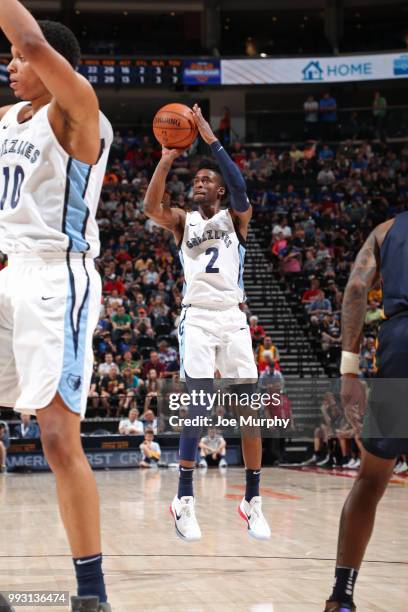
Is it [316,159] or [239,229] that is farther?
[316,159]

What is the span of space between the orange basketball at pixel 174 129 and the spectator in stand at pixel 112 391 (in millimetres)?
10378

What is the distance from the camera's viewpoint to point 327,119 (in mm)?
28844

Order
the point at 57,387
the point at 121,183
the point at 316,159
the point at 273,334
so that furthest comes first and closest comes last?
the point at 316,159 → the point at 121,183 → the point at 273,334 → the point at 57,387

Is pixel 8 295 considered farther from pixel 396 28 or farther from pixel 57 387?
pixel 396 28

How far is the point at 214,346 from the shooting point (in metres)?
6.72

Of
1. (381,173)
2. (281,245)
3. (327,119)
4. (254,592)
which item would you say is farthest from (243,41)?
(254,592)

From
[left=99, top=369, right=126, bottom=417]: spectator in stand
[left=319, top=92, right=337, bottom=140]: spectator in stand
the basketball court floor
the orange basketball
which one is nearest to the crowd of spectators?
[left=99, top=369, right=126, bottom=417]: spectator in stand

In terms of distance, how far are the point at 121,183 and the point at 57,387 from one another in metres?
22.4

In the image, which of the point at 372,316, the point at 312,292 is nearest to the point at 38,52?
the point at 372,316

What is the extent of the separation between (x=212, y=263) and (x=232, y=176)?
63 cm

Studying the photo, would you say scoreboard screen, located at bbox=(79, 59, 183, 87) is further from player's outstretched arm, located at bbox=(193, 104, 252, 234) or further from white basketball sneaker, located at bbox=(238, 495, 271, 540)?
white basketball sneaker, located at bbox=(238, 495, 271, 540)

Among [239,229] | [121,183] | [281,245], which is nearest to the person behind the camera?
[239,229]

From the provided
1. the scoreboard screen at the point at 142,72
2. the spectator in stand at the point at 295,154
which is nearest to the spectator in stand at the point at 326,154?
the spectator in stand at the point at 295,154

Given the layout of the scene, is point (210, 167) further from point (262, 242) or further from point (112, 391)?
point (262, 242)
